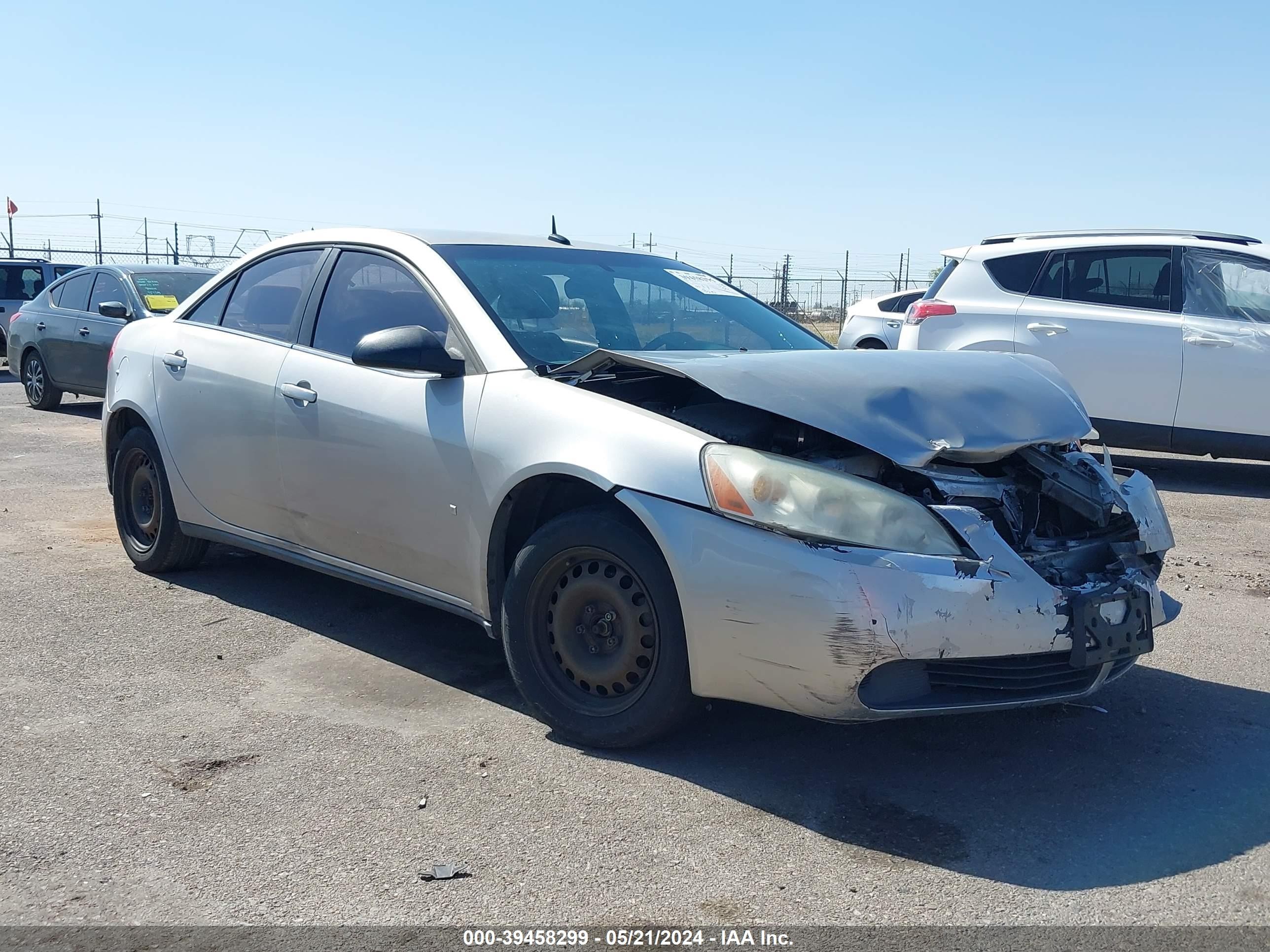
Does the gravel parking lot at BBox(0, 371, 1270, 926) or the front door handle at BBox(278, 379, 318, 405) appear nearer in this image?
the gravel parking lot at BBox(0, 371, 1270, 926)

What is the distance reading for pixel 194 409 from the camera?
5.23m

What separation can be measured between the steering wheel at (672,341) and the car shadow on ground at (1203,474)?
5.06m

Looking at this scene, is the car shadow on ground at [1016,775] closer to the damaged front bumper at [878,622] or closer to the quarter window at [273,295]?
the damaged front bumper at [878,622]

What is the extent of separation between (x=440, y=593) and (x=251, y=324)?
1704 mm

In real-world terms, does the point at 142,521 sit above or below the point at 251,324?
below

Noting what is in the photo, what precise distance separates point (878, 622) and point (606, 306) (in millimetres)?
1975

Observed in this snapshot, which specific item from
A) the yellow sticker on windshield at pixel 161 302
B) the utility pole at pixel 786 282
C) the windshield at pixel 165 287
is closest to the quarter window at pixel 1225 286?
the windshield at pixel 165 287

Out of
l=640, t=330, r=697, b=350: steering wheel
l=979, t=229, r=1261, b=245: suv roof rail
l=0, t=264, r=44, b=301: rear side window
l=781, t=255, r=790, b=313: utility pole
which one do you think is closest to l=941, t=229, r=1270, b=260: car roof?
l=979, t=229, r=1261, b=245: suv roof rail

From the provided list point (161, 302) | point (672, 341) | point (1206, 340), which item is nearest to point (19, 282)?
point (161, 302)

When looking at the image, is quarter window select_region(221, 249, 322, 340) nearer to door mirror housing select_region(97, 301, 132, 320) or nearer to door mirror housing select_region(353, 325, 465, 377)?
door mirror housing select_region(353, 325, 465, 377)

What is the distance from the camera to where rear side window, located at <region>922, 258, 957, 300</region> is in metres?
9.66

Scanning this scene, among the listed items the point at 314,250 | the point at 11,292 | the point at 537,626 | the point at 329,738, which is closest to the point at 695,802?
the point at 537,626

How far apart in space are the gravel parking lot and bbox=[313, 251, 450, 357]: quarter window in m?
1.22

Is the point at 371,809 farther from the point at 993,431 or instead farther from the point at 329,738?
the point at 993,431
